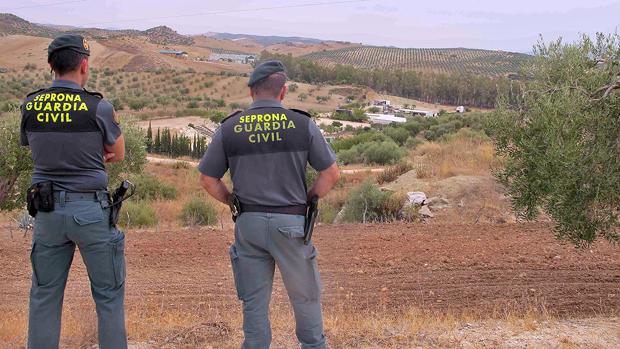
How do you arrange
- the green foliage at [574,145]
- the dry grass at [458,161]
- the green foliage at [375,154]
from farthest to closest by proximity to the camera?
the green foliage at [375,154] < the dry grass at [458,161] < the green foliage at [574,145]

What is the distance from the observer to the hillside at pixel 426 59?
326 ft

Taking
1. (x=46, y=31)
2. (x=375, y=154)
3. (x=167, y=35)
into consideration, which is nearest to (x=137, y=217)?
(x=375, y=154)

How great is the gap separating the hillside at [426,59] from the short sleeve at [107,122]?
91.9 m

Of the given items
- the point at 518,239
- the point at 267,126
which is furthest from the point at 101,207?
the point at 518,239

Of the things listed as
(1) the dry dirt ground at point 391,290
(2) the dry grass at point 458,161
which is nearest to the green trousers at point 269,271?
(1) the dry dirt ground at point 391,290

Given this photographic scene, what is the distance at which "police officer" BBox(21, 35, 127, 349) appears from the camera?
137 inches

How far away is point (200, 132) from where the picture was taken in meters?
46.0

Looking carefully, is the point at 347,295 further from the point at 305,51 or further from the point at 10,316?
the point at 305,51

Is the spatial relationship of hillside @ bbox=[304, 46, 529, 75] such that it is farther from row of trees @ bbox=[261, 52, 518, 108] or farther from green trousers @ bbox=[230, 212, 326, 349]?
green trousers @ bbox=[230, 212, 326, 349]

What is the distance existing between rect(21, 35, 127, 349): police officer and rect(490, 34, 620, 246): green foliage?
153 inches

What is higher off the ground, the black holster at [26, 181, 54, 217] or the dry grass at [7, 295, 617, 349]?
the black holster at [26, 181, 54, 217]

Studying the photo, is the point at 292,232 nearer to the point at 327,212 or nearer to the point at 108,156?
the point at 108,156

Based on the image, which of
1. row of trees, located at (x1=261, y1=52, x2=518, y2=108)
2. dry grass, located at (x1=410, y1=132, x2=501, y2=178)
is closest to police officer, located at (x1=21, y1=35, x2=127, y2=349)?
dry grass, located at (x1=410, y1=132, x2=501, y2=178)

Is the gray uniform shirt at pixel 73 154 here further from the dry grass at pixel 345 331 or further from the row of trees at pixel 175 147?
the row of trees at pixel 175 147
